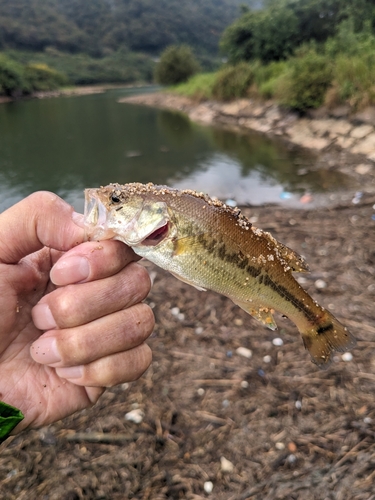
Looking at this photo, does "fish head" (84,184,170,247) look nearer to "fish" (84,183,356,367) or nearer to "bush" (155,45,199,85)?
"fish" (84,183,356,367)

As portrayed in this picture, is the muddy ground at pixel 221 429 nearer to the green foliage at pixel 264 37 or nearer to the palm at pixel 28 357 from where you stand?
the palm at pixel 28 357

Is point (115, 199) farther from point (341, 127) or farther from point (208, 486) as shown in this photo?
point (341, 127)

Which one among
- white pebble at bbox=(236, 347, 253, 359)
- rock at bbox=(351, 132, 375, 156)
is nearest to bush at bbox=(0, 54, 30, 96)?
rock at bbox=(351, 132, 375, 156)

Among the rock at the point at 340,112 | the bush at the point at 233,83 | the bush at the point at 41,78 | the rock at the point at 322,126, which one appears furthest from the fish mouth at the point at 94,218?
the bush at the point at 41,78

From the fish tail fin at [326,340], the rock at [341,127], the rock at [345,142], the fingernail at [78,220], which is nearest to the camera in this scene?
the fingernail at [78,220]

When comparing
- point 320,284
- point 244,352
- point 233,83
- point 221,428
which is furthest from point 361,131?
point 233,83

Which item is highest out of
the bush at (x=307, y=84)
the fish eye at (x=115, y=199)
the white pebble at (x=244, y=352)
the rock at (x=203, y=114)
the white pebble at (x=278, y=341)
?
the fish eye at (x=115, y=199)

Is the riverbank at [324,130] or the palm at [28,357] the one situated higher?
the palm at [28,357]
